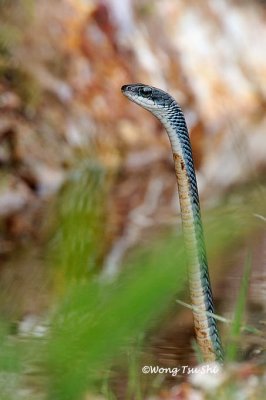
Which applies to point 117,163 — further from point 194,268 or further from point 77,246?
point 77,246

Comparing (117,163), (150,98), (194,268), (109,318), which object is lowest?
(109,318)

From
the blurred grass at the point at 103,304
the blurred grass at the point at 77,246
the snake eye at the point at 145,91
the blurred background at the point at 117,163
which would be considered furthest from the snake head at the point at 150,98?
the blurred grass at the point at 103,304

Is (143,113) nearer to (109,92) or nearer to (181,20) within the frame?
(109,92)

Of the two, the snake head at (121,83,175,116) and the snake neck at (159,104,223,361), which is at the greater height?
the snake head at (121,83,175,116)

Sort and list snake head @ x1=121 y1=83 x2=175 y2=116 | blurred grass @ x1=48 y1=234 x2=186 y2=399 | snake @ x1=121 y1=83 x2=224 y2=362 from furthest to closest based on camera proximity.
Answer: snake head @ x1=121 y1=83 x2=175 y2=116
snake @ x1=121 y1=83 x2=224 y2=362
blurred grass @ x1=48 y1=234 x2=186 y2=399

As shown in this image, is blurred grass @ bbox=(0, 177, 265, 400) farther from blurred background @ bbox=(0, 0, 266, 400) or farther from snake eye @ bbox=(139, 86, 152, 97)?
snake eye @ bbox=(139, 86, 152, 97)

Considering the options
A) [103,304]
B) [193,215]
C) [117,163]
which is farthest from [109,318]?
[117,163]

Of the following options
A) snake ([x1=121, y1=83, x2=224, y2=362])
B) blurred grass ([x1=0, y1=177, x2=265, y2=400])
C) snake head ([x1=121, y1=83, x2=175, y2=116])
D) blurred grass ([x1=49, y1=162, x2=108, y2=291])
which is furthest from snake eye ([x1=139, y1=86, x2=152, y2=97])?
blurred grass ([x1=0, y1=177, x2=265, y2=400])
